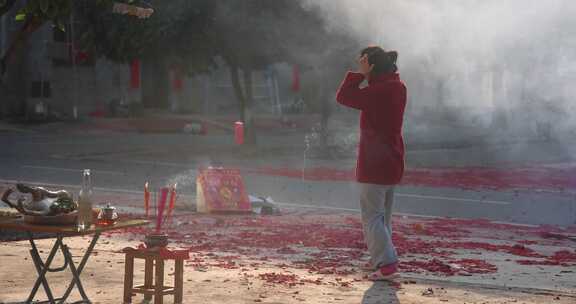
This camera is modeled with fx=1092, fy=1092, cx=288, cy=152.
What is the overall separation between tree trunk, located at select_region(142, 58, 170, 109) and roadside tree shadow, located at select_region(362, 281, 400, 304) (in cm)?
3644

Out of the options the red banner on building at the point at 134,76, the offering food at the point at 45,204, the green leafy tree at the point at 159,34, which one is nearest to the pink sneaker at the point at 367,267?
the offering food at the point at 45,204

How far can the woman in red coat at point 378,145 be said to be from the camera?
31.1ft

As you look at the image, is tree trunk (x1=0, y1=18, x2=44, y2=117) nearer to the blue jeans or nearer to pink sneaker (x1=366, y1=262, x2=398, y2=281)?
the blue jeans

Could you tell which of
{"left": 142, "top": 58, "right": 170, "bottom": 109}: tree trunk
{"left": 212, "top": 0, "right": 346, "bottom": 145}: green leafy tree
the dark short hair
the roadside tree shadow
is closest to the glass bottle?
the roadside tree shadow

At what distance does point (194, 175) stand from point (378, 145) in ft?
42.0

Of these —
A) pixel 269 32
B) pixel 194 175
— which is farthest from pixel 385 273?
pixel 269 32

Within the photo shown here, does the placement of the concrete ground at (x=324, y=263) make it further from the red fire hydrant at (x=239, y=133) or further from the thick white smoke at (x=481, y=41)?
the red fire hydrant at (x=239, y=133)

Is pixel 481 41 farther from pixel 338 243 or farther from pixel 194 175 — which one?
pixel 338 243

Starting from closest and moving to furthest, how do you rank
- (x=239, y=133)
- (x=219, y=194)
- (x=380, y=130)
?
(x=380, y=130) < (x=219, y=194) < (x=239, y=133)

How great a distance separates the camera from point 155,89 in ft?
149

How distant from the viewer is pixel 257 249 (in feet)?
37.1

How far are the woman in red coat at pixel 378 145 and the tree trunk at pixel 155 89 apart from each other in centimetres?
3569

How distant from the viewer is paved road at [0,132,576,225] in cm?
1734

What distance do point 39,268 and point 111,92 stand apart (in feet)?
118
